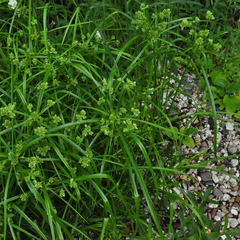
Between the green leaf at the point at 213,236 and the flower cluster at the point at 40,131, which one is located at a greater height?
the flower cluster at the point at 40,131

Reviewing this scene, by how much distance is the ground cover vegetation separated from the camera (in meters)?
1.39

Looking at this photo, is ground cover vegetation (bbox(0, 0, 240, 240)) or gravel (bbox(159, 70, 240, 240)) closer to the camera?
ground cover vegetation (bbox(0, 0, 240, 240))

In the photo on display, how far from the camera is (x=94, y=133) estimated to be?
1996 mm

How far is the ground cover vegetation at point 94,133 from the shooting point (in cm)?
139

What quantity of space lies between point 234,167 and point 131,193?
89 centimetres

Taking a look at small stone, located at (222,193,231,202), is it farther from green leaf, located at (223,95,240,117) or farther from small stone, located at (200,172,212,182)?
green leaf, located at (223,95,240,117)

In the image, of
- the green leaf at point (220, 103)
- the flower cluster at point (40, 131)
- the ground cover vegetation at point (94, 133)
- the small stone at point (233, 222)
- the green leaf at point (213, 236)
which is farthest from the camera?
the green leaf at point (220, 103)

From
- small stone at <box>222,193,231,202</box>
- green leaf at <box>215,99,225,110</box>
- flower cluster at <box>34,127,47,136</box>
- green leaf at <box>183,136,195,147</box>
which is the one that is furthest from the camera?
green leaf at <box>215,99,225,110</box>

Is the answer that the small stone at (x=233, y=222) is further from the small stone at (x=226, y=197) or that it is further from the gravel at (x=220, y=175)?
the small stone at (x=226, y=197)

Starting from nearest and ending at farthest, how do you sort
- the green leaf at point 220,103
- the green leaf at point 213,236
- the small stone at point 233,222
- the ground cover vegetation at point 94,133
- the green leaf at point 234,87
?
the ground cover vegetation at point 94,133
the green leaf at point 213,236
the small stone at point 233,222
the green leaf at point 234,87
the green leaf at point 220,103

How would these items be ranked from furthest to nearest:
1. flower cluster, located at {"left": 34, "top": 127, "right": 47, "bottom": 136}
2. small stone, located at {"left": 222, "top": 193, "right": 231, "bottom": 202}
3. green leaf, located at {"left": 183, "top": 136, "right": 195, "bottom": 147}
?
green leaf, located at {"left": 183, "top": 136, "right": 195, "bottom": 147}
small stone, located at {"left": 222, "top": 193, "right": 231, "bottom": 202}
flower cluster, located at {"left": 34, "top": 127, "right": 47, "bottom": 136}

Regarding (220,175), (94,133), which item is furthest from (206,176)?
(94,133)

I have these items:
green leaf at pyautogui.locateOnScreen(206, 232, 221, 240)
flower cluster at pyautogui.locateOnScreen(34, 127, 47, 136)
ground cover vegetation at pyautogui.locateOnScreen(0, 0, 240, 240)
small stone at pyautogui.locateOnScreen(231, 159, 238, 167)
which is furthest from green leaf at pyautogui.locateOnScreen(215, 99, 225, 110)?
flower cluster at pyautogui.locateOnScreen(34, 127, 47, 136)

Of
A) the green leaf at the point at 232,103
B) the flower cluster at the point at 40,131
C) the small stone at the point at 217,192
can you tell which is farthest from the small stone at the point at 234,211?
the flower cluster at the point at 40,131
